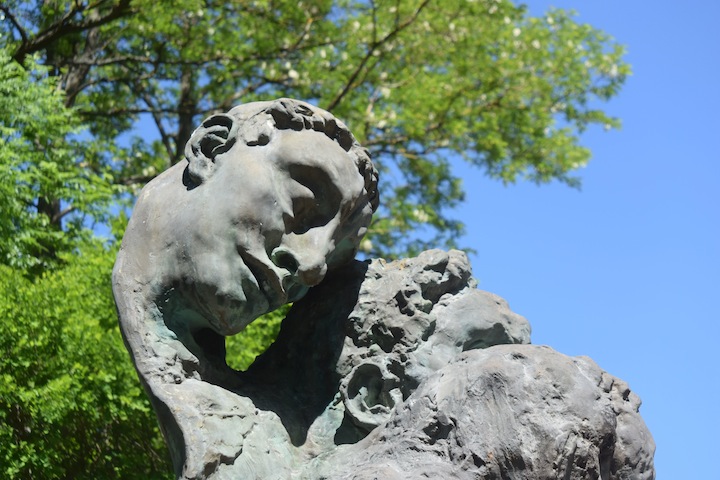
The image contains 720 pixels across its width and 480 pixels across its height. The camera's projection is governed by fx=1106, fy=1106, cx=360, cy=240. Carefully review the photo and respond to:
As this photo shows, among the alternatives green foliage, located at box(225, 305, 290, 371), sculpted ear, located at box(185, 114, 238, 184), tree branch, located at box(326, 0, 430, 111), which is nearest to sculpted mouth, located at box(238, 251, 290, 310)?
sculpted ear, located at box(185, 114, 238, 184)

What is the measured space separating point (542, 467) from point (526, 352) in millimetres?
443

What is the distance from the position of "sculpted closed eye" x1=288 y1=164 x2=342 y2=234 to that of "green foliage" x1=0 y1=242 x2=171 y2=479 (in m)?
5.81

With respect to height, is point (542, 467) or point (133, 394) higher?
point (133, 394)

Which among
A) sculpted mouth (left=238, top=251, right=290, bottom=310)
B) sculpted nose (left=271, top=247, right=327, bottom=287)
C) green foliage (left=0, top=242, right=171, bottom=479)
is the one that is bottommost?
sculpted mouth (left=238, top=251, right=290, bottom=310)

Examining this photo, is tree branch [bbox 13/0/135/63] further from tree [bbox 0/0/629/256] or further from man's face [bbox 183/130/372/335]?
man's face [bbox 183/130/372/335]

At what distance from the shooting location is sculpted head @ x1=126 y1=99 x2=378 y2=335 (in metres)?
3.97

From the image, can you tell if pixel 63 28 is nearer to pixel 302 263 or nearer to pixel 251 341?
pixel 251 341

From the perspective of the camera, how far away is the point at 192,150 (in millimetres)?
4227

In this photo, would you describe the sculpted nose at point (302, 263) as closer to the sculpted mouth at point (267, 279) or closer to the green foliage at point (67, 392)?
the sculpted mouth at point (267, 279)

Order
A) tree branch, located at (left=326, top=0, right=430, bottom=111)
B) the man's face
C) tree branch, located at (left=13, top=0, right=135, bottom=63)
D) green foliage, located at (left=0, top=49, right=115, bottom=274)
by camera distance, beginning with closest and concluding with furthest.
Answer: the man's face < green foliage, located at (left=0, top=49, right=115, bottom=274) < tree branch, located at (left=13, top=0, right=135, bottom=63) < tree branch, located at (left=326, top=0, right=430, bottom=111)

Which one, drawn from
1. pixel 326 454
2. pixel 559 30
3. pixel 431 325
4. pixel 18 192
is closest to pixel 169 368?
pixel 326 454

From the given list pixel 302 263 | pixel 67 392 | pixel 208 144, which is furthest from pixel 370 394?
pixel 67 392

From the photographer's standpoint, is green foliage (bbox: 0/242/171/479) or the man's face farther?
green foliage (bbox: 0/242/171/479)

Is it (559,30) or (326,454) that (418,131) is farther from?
(326,454)
